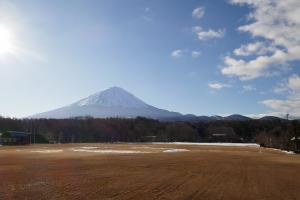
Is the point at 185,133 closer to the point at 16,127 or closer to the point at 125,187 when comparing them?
the point at 16,127

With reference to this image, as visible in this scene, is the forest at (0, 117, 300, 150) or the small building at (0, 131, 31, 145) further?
the forest at (0, 117, 300, 150)

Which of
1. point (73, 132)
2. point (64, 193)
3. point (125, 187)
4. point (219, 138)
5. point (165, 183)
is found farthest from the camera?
point (73, 132)

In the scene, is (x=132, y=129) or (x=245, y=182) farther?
(x=132, y=129)

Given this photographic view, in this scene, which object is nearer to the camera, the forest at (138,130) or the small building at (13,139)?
the small building at (13,139)

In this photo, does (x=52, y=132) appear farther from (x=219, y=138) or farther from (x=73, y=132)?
(x=219, y=138)

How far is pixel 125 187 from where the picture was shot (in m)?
18.5

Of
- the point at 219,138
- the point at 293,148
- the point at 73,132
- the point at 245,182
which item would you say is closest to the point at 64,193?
the point at 245,182

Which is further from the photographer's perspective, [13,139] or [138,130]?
[138,130]

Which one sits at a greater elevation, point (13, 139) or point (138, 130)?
point (138, 130)

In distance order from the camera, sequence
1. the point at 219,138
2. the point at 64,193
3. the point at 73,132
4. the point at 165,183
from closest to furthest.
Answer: the point at 64,193 < the point at 165,183 < the point at 219,138 < the point at 73,132

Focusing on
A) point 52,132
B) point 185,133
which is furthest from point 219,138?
point 52,132

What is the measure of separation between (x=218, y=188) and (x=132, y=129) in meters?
134

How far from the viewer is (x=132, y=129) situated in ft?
500

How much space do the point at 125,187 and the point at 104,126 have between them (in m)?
137
